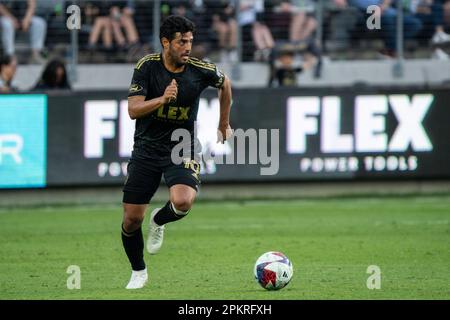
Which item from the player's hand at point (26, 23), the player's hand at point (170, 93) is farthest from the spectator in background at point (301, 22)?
the player's hand at point (170, 93)

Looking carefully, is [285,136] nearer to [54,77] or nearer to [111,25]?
[54,77]

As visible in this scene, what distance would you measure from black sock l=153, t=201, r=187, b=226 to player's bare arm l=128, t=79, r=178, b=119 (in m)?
0.95

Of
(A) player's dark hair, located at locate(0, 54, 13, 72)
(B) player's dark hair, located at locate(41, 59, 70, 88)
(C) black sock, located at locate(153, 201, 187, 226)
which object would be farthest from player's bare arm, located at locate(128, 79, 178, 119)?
(A) player's dark hair, located at locate(0, 54, 13, 72)

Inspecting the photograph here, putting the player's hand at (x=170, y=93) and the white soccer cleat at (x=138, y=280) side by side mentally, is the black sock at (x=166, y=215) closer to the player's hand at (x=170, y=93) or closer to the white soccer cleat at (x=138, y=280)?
the white soccer cleat at (x=138, y=280)

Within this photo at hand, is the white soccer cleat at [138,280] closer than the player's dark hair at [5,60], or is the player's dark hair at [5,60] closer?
the white soccer cleat at [138,280]

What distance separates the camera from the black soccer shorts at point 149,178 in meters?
10.3

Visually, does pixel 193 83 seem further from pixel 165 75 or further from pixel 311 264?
pixel 311 264

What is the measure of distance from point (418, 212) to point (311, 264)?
5.30 metres

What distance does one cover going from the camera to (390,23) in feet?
68.0

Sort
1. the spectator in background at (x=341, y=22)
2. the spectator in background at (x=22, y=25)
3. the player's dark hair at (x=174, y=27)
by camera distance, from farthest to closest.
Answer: the spectator in background at (x=341, y=22) → the spectator in background at (x=22, y=25) → the player's dark hair at (x=174, y=27)

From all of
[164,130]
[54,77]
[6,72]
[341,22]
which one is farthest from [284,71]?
[164,130]

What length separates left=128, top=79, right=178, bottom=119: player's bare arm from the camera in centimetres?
977

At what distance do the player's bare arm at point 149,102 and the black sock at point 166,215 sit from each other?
0.95m
